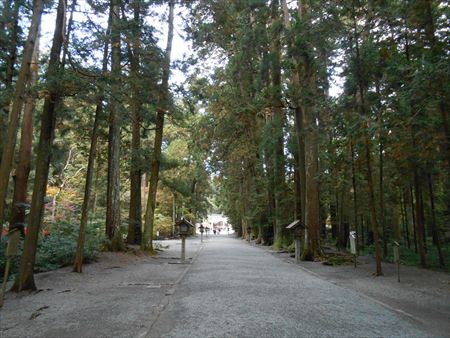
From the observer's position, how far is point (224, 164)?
27422 millimetres

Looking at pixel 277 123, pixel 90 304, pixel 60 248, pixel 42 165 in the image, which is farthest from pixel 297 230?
pixel 42 165

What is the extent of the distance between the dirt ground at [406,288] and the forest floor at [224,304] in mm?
20

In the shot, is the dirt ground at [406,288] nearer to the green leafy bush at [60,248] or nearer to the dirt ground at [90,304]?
the dirt ground at [90,304]

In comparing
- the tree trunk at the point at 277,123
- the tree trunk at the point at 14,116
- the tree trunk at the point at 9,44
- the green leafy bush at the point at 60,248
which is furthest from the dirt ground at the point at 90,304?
the tree trunk at the point at 277,123

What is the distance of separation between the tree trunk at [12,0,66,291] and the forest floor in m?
0.52

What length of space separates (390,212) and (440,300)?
62.0 ft

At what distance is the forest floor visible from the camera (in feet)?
16.4

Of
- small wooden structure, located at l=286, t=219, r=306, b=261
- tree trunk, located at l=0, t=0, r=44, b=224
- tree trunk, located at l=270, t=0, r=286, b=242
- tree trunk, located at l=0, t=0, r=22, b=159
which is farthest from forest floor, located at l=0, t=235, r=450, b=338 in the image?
tree trunk, located at l=270, t=0, r=286, b=242

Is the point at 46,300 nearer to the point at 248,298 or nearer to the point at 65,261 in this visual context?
the point at 248,298

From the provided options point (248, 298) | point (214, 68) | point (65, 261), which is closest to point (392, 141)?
point (248, 298)

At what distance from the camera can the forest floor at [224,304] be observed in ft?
16.4

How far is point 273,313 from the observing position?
571 cm

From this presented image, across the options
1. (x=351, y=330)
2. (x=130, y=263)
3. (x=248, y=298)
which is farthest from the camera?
(x=130, y=263)

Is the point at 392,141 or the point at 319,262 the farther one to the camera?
the point at 319,262
